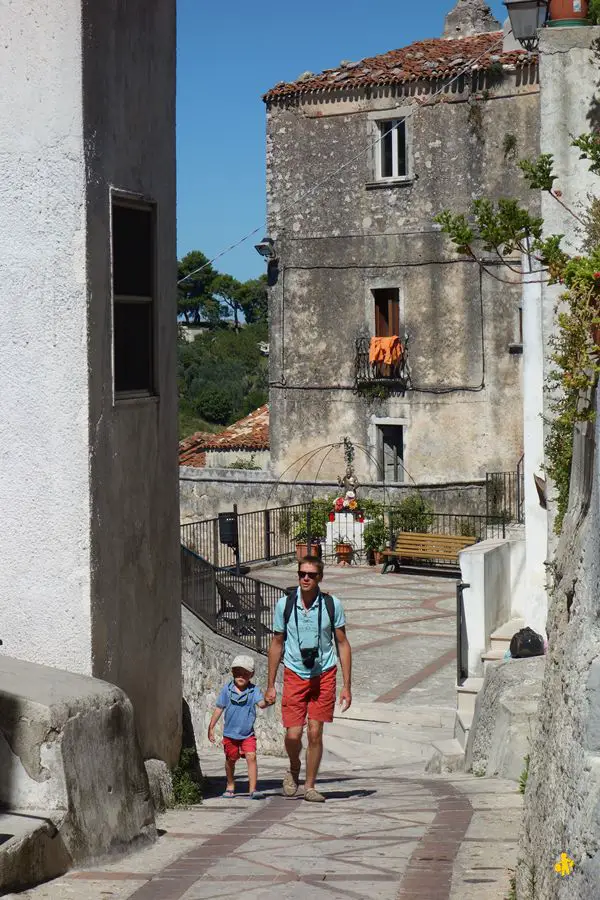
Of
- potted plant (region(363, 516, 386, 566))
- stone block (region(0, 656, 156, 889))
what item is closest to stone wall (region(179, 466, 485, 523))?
potted plant (region(363, 516, 386, 566))

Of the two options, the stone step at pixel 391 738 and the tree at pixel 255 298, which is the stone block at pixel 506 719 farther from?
the tree at pixel 255 298

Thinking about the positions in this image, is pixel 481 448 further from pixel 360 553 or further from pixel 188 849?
pixel 188 849

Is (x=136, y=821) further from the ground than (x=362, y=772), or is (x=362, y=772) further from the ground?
(x=136, y=821)

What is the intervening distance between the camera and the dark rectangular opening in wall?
24126 millimetres

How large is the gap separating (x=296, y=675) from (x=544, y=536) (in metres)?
7.58

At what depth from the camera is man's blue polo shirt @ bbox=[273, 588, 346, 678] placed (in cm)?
875

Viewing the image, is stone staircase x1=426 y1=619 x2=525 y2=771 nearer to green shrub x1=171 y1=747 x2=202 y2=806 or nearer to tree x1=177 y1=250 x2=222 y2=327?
green shrub x1=171 y1=747 x2=202 y2=806

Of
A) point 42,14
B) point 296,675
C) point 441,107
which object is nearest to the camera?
point 42,14

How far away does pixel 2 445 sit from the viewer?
8078 mm

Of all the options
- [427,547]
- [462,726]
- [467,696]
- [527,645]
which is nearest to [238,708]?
[527,645]

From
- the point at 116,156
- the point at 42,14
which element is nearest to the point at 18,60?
the point at 42,14

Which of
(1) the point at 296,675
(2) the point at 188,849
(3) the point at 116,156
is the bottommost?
(2) the point at 188,849

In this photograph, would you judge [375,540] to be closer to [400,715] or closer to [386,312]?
[386,312]

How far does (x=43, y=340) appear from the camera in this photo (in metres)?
7.94
